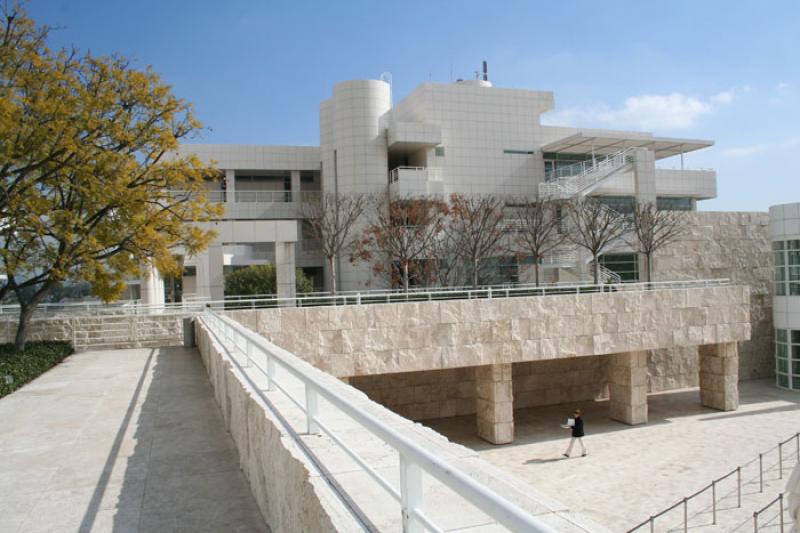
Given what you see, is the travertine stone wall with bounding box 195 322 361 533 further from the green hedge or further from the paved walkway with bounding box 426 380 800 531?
the paved walkway with bounding box 426 380 800 531

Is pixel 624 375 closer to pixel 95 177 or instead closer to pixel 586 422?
pixel 586 422

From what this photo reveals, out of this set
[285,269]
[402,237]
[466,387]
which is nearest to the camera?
[285,269]

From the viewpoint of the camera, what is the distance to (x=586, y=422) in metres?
29.2

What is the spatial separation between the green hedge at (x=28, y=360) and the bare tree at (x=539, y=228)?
27.2 metres

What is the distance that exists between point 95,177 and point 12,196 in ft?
7.51

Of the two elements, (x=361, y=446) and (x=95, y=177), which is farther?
(x=95, y=177)

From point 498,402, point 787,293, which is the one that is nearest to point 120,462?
point 498,402

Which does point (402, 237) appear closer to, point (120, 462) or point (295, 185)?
point (295, 185)

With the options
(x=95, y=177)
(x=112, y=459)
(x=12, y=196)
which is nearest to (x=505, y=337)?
(x=95, y=177)

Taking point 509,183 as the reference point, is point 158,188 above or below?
below

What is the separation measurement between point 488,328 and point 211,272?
490 inches

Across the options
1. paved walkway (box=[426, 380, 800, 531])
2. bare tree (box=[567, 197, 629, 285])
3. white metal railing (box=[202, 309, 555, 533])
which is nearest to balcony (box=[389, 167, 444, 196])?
bare tree (box=[567, 197, 629, 285])

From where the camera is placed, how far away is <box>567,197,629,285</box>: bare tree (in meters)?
37.8

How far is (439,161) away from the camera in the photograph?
44.7 m
